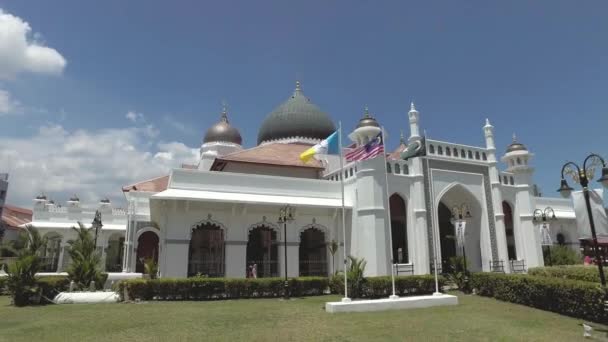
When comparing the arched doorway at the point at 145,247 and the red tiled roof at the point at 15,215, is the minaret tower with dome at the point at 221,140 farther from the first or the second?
the red tiled roof at the point at 15,215

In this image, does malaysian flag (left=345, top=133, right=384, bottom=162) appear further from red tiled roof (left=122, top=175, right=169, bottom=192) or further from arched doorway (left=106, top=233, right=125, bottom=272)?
arched doorway (left=106, top=233, right=125, bottom=272)

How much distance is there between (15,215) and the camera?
52.5 metres

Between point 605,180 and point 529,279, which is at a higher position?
point 605,180

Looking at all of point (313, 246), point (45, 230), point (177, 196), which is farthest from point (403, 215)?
point (45, 230)

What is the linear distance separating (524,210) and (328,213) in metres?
12.4

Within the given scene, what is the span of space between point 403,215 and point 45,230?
24.1 metres

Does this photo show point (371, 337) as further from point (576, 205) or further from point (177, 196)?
point (177, 196)

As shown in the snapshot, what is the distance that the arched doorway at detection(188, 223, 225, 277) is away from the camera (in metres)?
20.3

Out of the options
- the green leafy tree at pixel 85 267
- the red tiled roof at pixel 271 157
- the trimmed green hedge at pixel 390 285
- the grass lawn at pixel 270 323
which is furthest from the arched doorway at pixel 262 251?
the grass lawn at pixel 270 323

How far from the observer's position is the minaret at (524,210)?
24172 millimetres

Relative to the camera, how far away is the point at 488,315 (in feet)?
39.8

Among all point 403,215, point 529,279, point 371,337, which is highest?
point 403,215

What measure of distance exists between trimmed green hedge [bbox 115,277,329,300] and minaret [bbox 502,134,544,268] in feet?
45.7

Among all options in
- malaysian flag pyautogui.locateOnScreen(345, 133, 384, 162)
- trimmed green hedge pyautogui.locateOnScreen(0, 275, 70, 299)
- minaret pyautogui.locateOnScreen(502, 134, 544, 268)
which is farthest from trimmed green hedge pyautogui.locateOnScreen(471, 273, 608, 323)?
trimmed green hedge pyautogui.locateOnScreen(0, 275, 70, 299)
